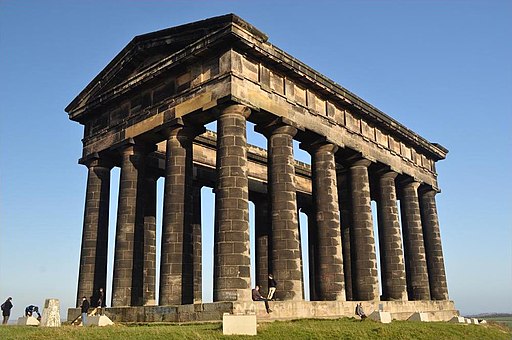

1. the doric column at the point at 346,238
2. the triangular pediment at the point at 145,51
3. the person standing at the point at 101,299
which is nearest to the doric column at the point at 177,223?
the triangular pediment at the point at 145,51

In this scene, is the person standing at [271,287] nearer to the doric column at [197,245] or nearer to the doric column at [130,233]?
the doric column at [130,233]

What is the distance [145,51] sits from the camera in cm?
3177

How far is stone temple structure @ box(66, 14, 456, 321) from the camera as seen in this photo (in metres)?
26.1

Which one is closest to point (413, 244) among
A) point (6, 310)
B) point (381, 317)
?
point (381, 317)

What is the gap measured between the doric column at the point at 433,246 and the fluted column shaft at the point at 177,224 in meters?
24.6

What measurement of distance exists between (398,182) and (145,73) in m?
23.4

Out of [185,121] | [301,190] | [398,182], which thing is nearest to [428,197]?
[398,182]

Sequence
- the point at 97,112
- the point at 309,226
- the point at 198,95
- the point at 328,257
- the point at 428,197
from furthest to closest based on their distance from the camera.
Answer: the point at 309,226 → the point at 428,197 → the point at 97,112 → the point at 328,257 → the point at 198,95

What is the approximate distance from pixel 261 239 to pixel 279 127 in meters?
16.2

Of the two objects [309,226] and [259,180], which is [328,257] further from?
[309,226]

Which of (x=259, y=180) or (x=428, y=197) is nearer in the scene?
(x=259, y=180)

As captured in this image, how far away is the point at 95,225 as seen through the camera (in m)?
32.7

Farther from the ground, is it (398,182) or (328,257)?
(398,182)

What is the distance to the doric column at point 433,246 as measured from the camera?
143 feet
